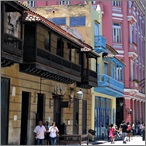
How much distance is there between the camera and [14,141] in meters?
18.0

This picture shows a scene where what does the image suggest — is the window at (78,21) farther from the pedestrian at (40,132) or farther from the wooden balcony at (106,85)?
the pedestrian at (40,132)

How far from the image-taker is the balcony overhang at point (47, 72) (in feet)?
60.6

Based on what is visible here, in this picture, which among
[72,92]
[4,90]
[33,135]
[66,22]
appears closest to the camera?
[4,90]

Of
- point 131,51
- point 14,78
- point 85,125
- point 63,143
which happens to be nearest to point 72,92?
point 85,125

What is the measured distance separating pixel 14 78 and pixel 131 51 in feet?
92.2

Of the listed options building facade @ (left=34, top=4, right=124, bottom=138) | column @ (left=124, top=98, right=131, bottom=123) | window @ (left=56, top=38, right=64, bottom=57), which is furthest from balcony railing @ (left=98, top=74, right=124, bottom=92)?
column @ (left=124, top=98, right=131, bottom=123)

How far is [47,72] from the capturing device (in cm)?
2014

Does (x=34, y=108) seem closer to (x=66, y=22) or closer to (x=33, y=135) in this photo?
(x=33, y=135)

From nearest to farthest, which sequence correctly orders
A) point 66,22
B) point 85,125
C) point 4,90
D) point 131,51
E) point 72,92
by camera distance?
point 4,90 < point 72,92 < point 85,125 < point 66,22 < point 131,51

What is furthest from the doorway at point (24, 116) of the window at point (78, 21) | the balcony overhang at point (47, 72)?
the window at point (78, 21)

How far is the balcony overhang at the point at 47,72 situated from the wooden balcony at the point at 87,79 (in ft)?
5.96

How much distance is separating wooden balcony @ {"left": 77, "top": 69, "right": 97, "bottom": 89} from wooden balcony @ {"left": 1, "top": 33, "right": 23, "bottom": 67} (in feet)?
34.3

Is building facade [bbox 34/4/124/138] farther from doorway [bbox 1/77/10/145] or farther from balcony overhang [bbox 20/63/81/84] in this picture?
doorway [bbox 1/77/10/145]

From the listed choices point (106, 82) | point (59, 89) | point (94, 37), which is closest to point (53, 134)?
point (59, 89)
